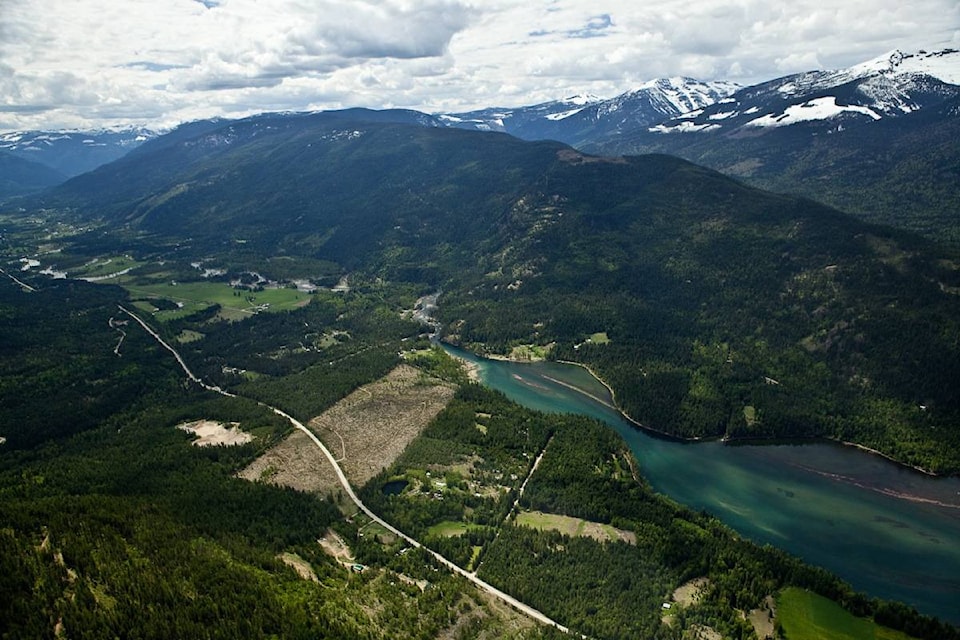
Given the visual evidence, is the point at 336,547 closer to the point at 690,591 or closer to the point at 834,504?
the point at 690,591

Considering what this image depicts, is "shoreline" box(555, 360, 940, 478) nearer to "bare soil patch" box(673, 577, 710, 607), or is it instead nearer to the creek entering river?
the creek entering river

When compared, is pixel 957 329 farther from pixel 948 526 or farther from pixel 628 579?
pixel 628 579

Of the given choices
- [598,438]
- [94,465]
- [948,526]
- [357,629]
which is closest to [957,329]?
[948,526]

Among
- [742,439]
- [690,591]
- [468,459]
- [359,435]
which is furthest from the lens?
[359,435]

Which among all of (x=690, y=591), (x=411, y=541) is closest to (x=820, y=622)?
(x=690, y=591)

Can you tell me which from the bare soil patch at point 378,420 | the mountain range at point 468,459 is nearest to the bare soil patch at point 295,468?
the mountain range at point 468,459
